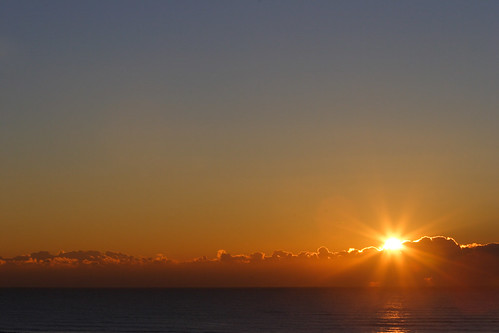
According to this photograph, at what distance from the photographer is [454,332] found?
370 ft

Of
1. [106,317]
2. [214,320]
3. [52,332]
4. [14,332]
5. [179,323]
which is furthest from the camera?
[106,317]

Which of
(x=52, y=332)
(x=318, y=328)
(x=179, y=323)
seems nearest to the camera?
(x=52, y=332)

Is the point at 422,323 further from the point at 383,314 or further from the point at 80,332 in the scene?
the point at 80,332

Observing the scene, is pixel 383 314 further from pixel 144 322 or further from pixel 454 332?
pixel 144 322

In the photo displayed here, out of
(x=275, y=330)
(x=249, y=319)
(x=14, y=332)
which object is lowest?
(x=14, y=332)

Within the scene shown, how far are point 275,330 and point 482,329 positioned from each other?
37886 mm

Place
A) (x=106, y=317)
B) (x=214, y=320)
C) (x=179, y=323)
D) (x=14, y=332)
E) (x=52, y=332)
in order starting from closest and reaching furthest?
(x=14, y=332) < (x=52, y=332) < (x=179, y=323) < (x=214, y=320) < (x=106, y=317)

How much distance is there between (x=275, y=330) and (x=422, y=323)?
35.5 m

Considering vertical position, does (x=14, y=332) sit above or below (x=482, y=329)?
below

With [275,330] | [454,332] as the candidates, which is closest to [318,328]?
[275,330]

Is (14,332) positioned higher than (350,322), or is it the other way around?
(350,322)

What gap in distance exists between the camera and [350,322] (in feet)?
444

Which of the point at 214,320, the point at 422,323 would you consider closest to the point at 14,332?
the point at 214,320

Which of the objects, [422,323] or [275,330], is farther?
[422,323]
